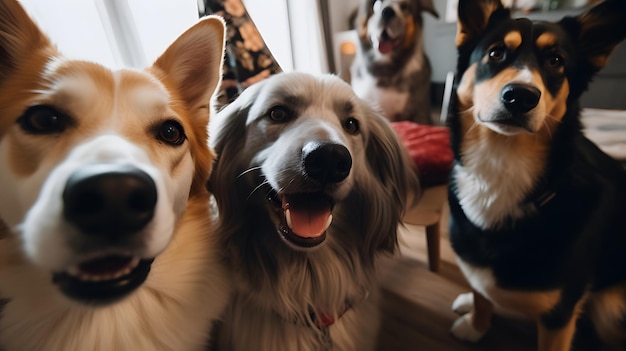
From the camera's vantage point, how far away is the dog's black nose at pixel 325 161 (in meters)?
0.89

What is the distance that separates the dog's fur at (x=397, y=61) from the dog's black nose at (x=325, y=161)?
7.14 ft

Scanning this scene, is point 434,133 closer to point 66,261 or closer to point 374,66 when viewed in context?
point 374,66

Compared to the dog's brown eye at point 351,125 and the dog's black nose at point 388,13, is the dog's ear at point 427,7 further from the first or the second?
the dog's brown eye at point 351,125

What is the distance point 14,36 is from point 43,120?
22 cm

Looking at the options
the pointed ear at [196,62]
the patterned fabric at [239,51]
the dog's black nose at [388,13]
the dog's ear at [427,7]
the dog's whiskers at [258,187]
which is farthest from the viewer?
the dog's ear at [427,7]

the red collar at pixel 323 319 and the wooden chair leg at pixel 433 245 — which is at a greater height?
the red collar at pixel 323 319

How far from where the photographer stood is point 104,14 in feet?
6.86

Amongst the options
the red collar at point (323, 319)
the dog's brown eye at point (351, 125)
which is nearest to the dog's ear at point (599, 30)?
the dog's brown eye at point (351, 125)

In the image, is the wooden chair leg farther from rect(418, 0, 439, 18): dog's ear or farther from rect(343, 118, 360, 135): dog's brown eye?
rect(418, 0, 439, 18): dog's ear

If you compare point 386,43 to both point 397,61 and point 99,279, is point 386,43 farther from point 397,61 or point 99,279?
point 99,279

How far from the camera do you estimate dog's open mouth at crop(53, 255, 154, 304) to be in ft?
1.96

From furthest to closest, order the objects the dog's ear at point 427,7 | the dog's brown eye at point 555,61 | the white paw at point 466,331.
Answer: the dog's ear at point 427,7 → the white paw at point 466,331 → the dog's brown eye at point 555,61

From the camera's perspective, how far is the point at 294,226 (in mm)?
990

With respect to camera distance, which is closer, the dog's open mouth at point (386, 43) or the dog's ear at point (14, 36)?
the dog's ear at point (14, 36)
